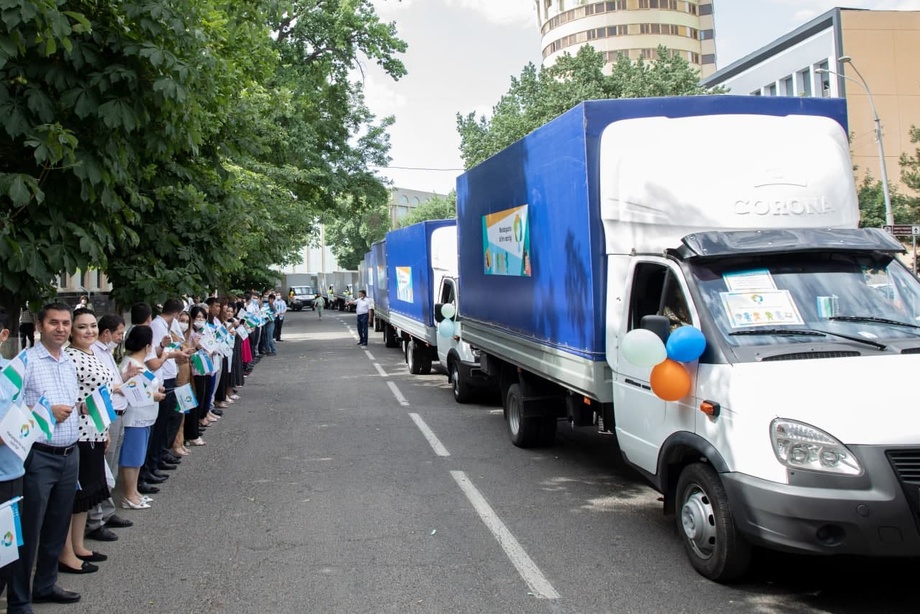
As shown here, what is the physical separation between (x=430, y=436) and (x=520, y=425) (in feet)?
5.32

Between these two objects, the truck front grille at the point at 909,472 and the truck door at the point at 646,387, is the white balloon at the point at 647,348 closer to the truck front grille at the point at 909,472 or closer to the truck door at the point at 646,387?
the truck door at the point at 646,387

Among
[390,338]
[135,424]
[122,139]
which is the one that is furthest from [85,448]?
[390,338]

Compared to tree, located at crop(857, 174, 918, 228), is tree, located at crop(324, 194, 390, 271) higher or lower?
higher

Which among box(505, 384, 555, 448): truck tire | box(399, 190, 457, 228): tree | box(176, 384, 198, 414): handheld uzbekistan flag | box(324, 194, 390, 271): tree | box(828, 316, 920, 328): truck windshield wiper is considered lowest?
box(505, 384, 555, 448): truck tire

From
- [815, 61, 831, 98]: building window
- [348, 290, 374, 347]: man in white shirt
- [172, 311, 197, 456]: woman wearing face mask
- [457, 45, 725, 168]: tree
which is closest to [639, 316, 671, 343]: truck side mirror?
[172, 311, 197, 456]: woman wearing face mask

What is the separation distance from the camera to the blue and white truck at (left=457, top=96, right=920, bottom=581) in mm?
4324

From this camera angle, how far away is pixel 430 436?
10492 millimetres

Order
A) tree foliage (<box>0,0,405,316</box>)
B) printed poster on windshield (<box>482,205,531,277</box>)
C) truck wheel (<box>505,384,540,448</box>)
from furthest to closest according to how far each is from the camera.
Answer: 1. truck wheel (<box>505,384,540,448</box>)
2. printed poster on windshield (<box>482,205,531,277</box>)
3. tree foliage (<box>0,0,405,316</box>)

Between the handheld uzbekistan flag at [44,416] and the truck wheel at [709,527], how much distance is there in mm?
3873

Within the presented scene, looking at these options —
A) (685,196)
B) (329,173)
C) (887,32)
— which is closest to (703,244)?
(685,196)

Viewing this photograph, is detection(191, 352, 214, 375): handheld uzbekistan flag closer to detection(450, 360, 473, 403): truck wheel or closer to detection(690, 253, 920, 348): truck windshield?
detection(450, 360, 473, 403): truck wheel

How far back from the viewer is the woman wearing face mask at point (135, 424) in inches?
279

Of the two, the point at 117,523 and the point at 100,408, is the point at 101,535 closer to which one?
the point at 117,523

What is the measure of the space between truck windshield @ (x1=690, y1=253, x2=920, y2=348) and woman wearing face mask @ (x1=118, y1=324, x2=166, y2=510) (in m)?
4.63
